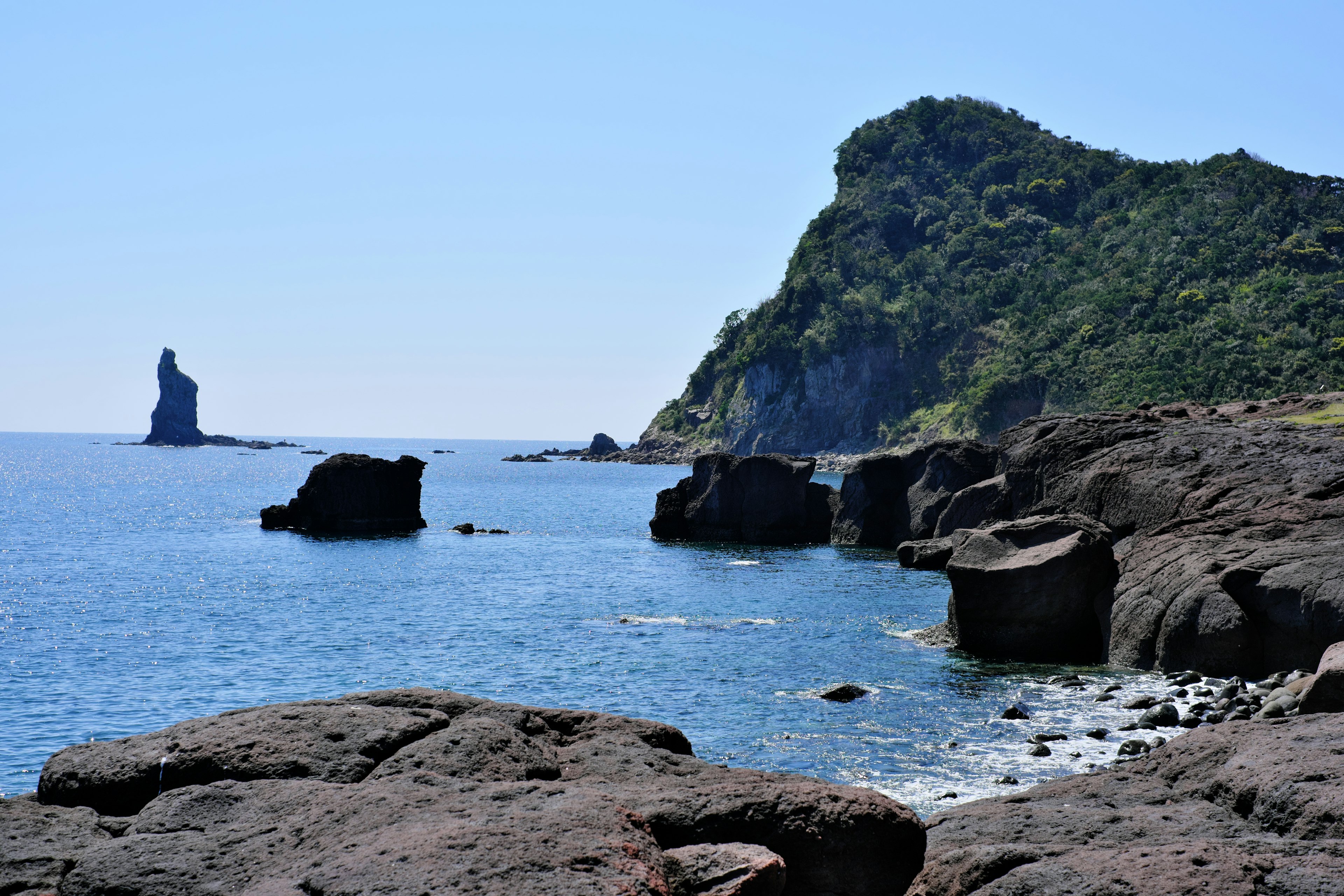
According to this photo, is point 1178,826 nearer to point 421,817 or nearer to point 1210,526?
point 421,817

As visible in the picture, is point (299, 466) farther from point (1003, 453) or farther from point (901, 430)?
point (1003, 453)

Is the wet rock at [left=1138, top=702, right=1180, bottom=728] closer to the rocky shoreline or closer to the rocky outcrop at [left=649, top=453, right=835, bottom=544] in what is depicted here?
the rocky shoreline

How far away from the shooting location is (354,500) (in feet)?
243

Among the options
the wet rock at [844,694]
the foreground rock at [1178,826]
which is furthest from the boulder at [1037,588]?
the foreground rock at [1178,826]

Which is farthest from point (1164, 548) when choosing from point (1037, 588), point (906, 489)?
point (906, 489)

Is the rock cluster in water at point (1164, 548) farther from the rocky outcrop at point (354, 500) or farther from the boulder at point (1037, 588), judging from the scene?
the rocky outcrop at point (354, 500)

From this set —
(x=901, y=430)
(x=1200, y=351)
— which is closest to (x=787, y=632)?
(x=1200, y=351)

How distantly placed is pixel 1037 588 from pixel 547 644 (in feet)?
50.9

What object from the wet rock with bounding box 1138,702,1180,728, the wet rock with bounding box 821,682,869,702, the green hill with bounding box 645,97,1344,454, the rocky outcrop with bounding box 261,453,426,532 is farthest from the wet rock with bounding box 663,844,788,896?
the green hill with bounding box 645,97,1344,454

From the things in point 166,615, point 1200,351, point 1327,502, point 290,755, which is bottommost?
point 166,615

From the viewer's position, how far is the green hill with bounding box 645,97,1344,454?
364 ft

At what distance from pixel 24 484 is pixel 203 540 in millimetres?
82459

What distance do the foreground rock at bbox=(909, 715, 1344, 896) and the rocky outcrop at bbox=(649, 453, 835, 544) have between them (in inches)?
2176

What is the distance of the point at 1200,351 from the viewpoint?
109500mm
